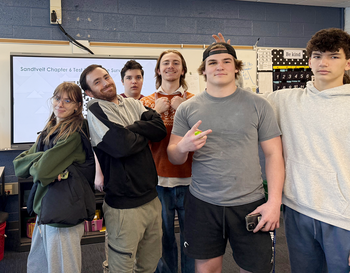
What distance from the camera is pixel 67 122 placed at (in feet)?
5.19

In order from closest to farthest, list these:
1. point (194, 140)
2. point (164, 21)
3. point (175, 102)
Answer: point (194, 140) < point (175, 102) < point (164, 21)

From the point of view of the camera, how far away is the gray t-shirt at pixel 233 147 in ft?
4.49

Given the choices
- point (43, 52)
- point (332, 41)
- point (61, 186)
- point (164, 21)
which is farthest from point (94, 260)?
point (164, 21)

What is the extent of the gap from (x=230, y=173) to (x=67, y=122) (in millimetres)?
952

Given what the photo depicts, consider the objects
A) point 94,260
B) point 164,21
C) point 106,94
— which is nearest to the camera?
point 106,94

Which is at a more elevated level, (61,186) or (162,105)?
(162,105)

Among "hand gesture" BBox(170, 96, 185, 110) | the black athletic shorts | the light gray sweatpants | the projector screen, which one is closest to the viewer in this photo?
the black athletic shorts

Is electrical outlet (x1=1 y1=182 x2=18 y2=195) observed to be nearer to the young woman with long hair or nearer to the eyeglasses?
the young woman with long hair

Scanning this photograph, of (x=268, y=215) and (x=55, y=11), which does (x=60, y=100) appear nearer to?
(x=268, y=215)

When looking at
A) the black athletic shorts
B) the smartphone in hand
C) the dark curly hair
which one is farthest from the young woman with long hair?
the dark curly hair

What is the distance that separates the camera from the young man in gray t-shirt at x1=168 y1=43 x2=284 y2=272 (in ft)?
4.45

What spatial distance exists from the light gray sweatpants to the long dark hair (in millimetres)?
491

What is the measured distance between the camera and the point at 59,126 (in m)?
1.58

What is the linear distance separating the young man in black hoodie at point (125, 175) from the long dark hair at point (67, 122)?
0.11 meters
